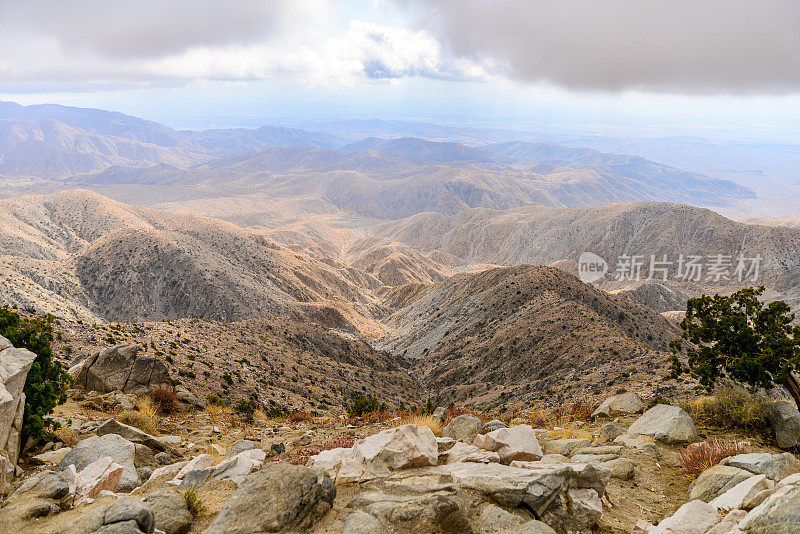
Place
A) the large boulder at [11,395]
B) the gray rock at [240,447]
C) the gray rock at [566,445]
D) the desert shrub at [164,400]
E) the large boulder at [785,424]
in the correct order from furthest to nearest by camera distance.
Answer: the desert shrub at [164,400] → the gray rock at [240,447] → the gray rock at [566,445] → the large boulder at [785,424] → the large boulder at [11,395]

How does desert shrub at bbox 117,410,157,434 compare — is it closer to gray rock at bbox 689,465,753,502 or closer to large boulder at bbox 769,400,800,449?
gray rock at bbox 689,465,753,502

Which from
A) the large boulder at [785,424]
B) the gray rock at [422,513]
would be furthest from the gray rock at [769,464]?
the gray rock at [422,513]

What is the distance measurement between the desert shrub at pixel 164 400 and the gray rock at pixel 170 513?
39.3 feet

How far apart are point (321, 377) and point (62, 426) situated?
79.2 ft

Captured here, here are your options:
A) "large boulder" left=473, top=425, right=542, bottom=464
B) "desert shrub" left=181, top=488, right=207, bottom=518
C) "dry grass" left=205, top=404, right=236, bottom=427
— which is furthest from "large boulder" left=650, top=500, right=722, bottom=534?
"dry grass" left=205, top=404, right=236, bottom=427

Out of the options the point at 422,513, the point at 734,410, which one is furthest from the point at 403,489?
the point at 734,410

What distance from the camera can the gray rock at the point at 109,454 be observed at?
992 centimetres

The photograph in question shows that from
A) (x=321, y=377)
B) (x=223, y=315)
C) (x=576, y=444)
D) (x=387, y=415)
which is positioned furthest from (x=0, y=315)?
(x=223, y=315)

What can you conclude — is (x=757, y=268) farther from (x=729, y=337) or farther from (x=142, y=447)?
(x=142, y=447)

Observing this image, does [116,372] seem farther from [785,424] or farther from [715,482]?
[785,424]

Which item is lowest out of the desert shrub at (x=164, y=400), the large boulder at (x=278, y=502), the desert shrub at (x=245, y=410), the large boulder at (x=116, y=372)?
the desert shrub at (x=245, y=410)

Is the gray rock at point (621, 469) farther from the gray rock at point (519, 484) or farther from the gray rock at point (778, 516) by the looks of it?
the gray rock at point (778, 516)

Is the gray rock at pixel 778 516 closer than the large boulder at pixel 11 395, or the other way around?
the gray rock at pixel 778 516

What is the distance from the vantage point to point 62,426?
1274 cm
